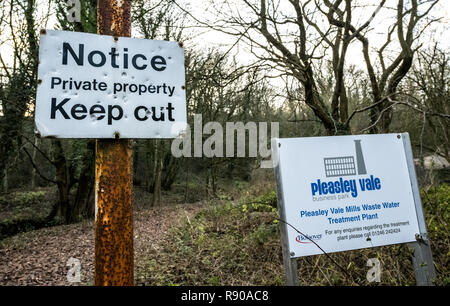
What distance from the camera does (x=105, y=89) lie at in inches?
71.3

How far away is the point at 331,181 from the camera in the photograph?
2.58 m

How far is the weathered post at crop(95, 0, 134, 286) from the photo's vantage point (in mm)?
1590

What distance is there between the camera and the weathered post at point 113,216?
62.6 inches

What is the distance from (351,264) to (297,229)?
73.3 inches

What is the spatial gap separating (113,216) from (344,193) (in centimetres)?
207

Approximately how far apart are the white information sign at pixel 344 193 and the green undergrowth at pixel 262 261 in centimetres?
41

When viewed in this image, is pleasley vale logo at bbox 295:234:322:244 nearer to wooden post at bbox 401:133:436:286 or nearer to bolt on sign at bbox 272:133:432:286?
bolt on sign at bbox 272:133:432:286

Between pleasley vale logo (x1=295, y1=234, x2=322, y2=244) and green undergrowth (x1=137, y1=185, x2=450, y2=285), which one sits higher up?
pleasley vale logo (x1=295, y1=234, x2=322, y2=244)

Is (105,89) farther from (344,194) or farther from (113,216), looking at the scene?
(344,194)

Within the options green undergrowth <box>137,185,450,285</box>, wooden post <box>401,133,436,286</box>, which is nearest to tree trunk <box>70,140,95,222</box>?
green undergrowth <box>137,185,450,285</box>

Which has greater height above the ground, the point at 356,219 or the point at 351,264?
the point at 356,219

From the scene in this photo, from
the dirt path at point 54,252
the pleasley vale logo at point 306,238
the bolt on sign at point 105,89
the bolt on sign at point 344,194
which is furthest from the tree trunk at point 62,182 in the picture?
the pleasley vale logo at point 306,238
